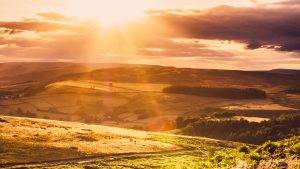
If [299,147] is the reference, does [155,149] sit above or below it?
below

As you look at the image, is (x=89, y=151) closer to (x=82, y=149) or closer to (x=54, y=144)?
(x=82, y=149)

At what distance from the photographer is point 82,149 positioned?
68.4 meters

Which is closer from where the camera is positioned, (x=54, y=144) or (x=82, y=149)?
(x=82, y=149)

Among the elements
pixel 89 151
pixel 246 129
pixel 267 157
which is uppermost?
pixel 267 157

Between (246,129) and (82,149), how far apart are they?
111575mm

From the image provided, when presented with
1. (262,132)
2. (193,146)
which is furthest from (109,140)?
(262,132)

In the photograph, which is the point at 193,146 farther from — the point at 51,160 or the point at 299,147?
the point at 299,147

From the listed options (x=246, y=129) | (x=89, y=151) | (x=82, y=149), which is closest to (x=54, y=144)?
(x=82, y=149)

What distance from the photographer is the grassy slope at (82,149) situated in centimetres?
5929

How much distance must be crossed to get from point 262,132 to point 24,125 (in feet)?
312

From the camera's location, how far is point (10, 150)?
60.0m

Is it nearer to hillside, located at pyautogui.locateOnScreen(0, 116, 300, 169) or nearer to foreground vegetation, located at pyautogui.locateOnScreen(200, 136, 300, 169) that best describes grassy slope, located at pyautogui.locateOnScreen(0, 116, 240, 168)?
→ hillside, located at pyautogui.locateOnScreen(0, 116, 300, 169)

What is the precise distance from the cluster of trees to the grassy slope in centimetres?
6794

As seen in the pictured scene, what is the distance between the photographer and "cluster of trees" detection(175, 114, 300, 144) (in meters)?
159
